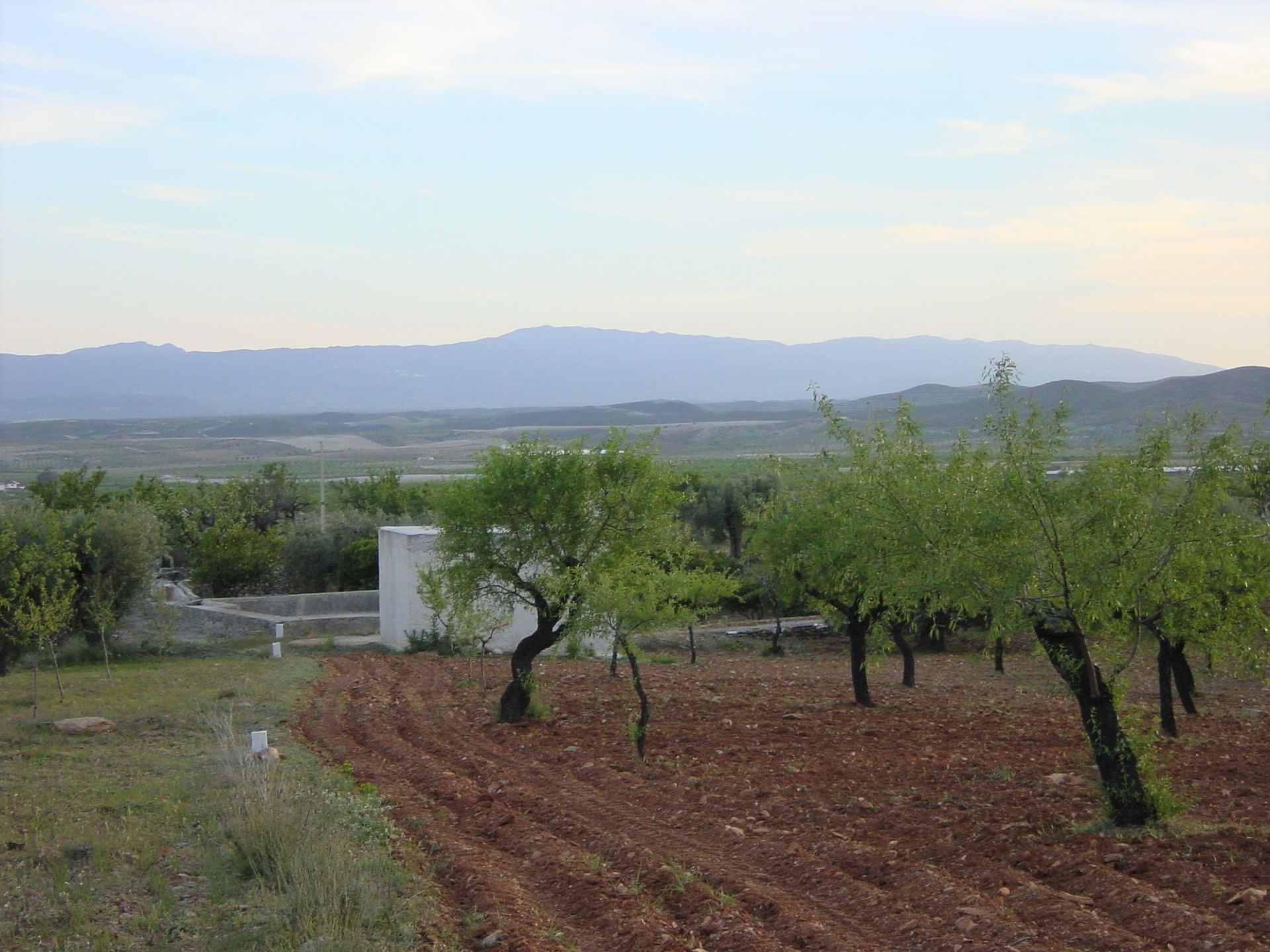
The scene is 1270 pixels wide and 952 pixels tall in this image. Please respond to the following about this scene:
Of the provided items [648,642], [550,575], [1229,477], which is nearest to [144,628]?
[648,642]

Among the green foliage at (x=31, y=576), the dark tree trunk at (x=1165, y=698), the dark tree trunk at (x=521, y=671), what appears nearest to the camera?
the dark tree trunk at (x=1165, y=698)

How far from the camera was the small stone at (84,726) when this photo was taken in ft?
56.2

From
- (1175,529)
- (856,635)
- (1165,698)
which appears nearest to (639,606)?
(1175,529)

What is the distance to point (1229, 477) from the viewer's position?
415 inches

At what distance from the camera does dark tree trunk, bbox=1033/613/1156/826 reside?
9.93m

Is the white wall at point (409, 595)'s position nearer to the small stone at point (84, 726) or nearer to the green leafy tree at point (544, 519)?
the green leafy tree at point (544, 519)

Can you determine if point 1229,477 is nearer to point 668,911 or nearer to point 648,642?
point 668,911

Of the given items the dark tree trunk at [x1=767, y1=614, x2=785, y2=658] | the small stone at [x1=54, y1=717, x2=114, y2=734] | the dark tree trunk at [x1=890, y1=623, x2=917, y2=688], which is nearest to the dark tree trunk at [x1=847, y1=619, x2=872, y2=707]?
the dark tree trunk at [x1=890, y1=623, x2=917, y2=688]

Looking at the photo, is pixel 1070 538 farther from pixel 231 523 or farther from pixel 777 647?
pixel 231 523

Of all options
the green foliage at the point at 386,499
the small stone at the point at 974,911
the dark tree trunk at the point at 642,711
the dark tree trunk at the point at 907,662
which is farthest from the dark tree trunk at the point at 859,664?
the green foliage at the point at 386,499

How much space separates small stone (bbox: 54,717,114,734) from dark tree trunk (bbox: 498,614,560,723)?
19.3 ft

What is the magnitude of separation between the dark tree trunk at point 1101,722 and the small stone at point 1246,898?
6.48ft

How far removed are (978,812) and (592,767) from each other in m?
4.74

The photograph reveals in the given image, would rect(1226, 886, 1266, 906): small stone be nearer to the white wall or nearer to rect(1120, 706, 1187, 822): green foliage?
rect(1120, 706, 1187, 822): green foliage
